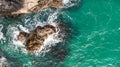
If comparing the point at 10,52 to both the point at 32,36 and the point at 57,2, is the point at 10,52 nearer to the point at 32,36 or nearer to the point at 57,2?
the point at 32,36

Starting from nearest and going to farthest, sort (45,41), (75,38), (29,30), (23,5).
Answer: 1. (45,41)
2. (75,38)
3. (29,30)
4. (23,5)

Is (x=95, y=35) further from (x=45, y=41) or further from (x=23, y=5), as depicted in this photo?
(x=23, y=5)

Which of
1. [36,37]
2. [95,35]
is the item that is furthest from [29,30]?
[95,35]

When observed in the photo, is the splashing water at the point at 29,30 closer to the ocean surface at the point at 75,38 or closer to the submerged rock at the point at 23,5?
the ocean surface at the point at 75,38

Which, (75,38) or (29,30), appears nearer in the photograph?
(75,38)

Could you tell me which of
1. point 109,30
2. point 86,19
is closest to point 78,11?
point 86,19

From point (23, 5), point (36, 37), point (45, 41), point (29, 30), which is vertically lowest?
point (45, 41)

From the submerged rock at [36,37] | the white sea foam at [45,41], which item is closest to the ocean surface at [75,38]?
the white sea foam at [45,41]
